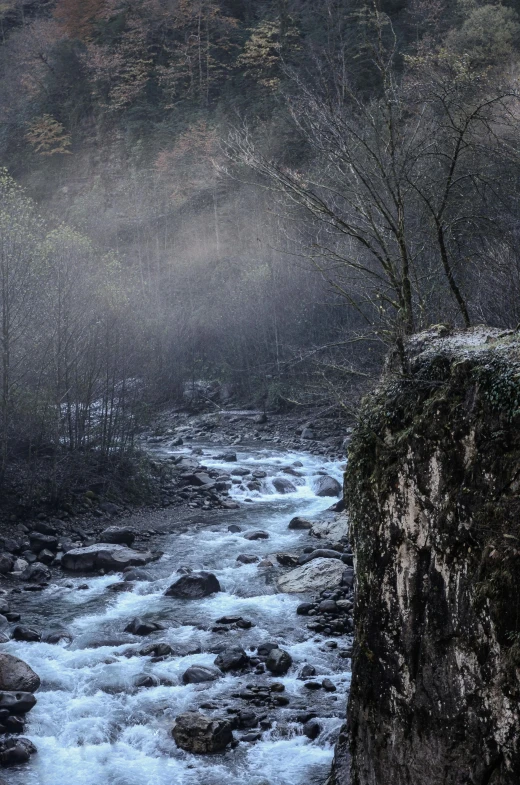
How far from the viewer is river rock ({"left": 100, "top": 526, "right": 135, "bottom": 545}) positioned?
15344mm

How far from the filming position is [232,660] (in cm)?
952

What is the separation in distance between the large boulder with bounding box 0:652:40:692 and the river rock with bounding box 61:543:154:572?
183 inches

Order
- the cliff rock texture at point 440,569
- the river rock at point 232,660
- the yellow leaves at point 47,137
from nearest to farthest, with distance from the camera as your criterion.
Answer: the cliff rock texture at point 440,569 < the river rock at point 232,660 < the yellow leaves at point 47,137

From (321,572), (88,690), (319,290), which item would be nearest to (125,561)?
(321,572)

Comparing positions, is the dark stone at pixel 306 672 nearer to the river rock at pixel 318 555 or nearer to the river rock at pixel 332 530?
the river rock at pixel 318 555

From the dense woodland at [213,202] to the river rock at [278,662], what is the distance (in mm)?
3888

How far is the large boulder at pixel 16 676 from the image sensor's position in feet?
28.5

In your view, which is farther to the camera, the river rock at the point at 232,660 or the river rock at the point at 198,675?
the river rock at the point at 232,660

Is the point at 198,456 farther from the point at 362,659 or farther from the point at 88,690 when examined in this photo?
the point at 362,659

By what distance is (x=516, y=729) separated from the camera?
410 cm

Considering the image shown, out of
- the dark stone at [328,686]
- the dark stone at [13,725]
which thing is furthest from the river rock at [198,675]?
the dark stone at [13,725]

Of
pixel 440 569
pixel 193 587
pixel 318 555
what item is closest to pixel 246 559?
pixel 318 555

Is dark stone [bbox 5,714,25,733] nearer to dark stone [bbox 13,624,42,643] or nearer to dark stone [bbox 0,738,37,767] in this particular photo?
dark stone [bbox 0,738,37,767]

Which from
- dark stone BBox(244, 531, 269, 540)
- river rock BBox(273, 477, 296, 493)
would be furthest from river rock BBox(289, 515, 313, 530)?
river rock BBox(273, 477, 296, 493)
